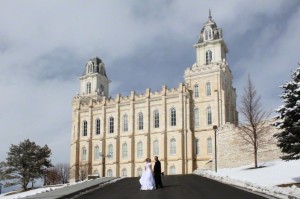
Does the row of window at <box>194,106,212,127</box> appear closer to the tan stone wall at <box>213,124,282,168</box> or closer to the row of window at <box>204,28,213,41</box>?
the row of window at <box>204,28,213,41</box>

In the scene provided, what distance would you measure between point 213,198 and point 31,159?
4546cm

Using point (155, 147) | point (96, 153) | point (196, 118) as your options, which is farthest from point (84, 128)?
point (196, 118)

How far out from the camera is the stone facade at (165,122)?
6334 centimetres

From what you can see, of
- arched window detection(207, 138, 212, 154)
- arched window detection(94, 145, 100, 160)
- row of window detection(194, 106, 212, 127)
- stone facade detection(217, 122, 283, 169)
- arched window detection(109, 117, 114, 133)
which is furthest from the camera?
arched window detection(94, 145, 100, 160)

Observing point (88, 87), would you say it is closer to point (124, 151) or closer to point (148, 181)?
point (124, 151)

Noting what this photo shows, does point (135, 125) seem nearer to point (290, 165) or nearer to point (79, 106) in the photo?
point (79, 106)

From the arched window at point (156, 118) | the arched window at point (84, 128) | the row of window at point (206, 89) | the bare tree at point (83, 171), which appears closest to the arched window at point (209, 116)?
the row of window at point (206, 89)

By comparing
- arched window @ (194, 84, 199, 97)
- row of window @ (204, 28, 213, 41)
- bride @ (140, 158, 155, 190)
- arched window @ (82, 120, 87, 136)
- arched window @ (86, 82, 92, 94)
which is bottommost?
bride @ (140, 158, 155, 190)

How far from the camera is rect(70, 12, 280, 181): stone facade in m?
63.3

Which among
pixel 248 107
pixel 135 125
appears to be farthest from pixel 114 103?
pixel 248 107

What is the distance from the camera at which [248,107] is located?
37.2 meters

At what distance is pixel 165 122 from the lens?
217 ft

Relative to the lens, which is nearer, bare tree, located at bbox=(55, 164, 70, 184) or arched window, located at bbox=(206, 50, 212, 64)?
arched window, located at bbox=(206, 50, 212, 64)

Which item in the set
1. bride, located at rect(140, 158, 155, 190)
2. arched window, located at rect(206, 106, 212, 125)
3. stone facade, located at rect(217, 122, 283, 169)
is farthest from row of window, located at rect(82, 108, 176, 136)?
bride, located at rect(140, 158, 155, 190)
